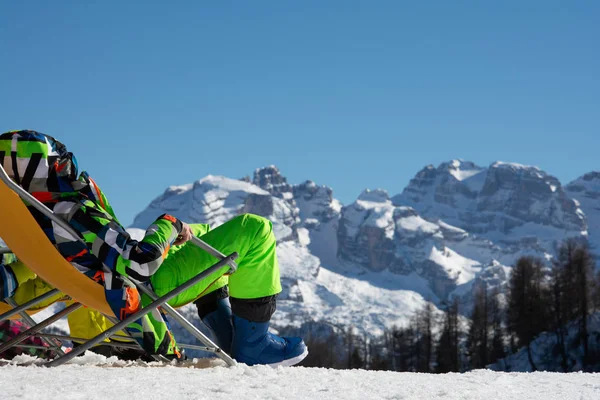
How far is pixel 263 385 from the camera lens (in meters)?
3.13

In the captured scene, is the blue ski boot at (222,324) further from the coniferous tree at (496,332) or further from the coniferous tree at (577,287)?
the coniferous tree at (496,332)

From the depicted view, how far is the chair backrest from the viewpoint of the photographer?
142 inches

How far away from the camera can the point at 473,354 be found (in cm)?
3844

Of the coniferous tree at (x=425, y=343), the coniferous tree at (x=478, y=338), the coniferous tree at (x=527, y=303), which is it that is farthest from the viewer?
the coniferous tree at (x=425, y=343)

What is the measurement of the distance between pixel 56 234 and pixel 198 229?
121 centimetres

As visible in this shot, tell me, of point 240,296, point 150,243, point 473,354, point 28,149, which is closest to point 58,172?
point 28,149

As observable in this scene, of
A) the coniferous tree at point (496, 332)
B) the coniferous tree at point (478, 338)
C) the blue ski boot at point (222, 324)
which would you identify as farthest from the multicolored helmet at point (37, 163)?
the coniferous tree at point (496, 332)

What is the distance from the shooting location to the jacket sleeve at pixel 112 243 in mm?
3602

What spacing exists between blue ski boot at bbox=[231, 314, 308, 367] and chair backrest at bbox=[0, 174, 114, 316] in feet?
2.65

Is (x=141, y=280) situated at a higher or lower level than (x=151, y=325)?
higher

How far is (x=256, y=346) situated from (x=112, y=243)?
1.19 m

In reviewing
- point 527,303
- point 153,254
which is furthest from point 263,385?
point 527,303

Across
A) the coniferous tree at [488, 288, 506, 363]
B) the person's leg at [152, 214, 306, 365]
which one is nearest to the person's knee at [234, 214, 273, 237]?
the person's leg at [152, 214, 306, 365]

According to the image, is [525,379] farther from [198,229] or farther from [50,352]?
[50,352]
